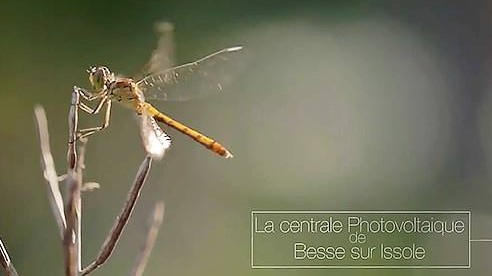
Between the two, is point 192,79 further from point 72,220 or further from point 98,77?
point 72,220

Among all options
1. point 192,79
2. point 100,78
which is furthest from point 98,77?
point 192,79

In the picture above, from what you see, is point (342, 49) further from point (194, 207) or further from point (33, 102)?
point (33, 102)

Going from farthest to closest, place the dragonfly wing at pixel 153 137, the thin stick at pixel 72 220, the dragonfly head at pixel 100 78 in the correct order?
1. the dragonfly head at pixel 100 78
2. the dragonfly wing at pixel 153 137
3. the thin stick at pixel 72 220

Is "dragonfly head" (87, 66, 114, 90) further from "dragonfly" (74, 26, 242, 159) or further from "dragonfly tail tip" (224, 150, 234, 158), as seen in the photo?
"dragonfly tail tip" (224, 150, 234, 158)

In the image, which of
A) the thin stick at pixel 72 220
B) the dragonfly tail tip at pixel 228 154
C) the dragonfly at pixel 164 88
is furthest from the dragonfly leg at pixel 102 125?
the thin stick at pixel 72 220

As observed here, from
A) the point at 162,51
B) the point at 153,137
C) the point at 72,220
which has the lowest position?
the point at 72,220

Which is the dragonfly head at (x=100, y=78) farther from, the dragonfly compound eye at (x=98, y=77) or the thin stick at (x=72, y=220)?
the thin stick at (x=72, y=220)
